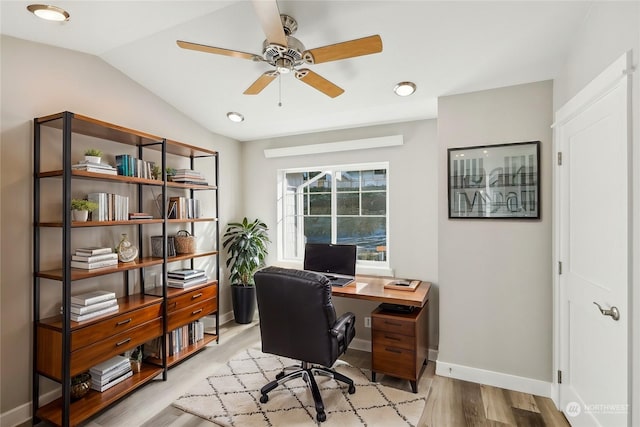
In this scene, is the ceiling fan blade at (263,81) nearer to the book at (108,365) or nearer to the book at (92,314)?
the book at (92,314)

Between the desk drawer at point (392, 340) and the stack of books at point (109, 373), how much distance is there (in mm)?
2066

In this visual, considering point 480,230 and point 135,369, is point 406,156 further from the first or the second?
point 135,369

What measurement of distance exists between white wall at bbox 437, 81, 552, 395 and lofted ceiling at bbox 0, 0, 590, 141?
0.19 metres

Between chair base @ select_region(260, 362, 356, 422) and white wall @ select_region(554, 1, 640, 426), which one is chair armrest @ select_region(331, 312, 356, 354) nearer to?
chair base @ select_region(260, 362, 356, 422)

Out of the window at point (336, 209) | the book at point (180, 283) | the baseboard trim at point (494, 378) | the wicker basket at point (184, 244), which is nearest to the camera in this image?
the baseboard trim at point (494, 378)

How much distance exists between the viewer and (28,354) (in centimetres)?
219

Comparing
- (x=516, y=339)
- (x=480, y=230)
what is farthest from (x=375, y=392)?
(x=480, y=230)

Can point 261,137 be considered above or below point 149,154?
above

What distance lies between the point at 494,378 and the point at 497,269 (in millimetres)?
917

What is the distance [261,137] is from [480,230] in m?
2.91

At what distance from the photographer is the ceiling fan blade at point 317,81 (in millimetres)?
1988

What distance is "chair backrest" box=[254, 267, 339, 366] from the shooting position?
7.04ft

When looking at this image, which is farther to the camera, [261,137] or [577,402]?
[261,137]

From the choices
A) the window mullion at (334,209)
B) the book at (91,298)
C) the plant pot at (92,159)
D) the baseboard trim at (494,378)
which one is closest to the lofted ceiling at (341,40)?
the plant pot at (92,159)
